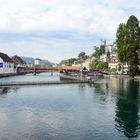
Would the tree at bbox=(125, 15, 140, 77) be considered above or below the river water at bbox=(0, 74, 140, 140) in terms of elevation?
above

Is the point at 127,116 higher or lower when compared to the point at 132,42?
lower

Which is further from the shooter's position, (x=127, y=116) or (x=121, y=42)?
(x=121, y=42)

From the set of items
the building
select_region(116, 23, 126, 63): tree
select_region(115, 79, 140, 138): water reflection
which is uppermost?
select_region(116, 23, 126, 63): tree

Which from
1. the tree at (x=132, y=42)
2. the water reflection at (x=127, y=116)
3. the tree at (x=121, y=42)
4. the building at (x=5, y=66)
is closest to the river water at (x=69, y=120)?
the water reflection at (x=127, y=116)

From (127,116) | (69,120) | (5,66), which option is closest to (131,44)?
(127,116)

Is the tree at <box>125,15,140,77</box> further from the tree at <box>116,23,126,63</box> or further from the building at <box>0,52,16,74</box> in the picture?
the building at <box>0,52,16,74</box>

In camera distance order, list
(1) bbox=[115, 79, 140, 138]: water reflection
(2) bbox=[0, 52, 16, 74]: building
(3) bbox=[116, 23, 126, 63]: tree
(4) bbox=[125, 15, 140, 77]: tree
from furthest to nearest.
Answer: (2) bbox=[0, 52, 16, 74]: building < (3) bbox=[116, 23, 126, 63]: tree < (4) bbox=[125, 15, 140, 77]: tree < (1) bbox=[115, 79, 140, 138]: water reflection

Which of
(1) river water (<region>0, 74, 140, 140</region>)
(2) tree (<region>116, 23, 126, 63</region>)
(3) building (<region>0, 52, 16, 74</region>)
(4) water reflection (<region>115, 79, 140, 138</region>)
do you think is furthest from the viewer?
(3) building (<region>0, 52, 16, 74</region>)

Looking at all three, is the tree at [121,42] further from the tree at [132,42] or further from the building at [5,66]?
the building at [5,66]

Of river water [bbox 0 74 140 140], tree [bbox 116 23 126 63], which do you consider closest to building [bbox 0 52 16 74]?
tree [bbox 116 23 126 63]

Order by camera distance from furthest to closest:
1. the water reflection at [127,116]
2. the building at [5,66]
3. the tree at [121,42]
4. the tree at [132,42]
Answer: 1. the building at [5,66]
2. the tree at [121,42]
3. the tree at [132,42]
4. the water reflection at [127,116]

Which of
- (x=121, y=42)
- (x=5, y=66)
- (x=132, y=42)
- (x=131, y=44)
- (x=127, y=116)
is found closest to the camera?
(x=127, y=116)

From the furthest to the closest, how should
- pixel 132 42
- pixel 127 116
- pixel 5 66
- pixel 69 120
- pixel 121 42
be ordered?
pixel 5 66
pixel 121 42
pixel 132 42
pixel 127 116
pixel 69 120

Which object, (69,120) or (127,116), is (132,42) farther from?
(69,120)
